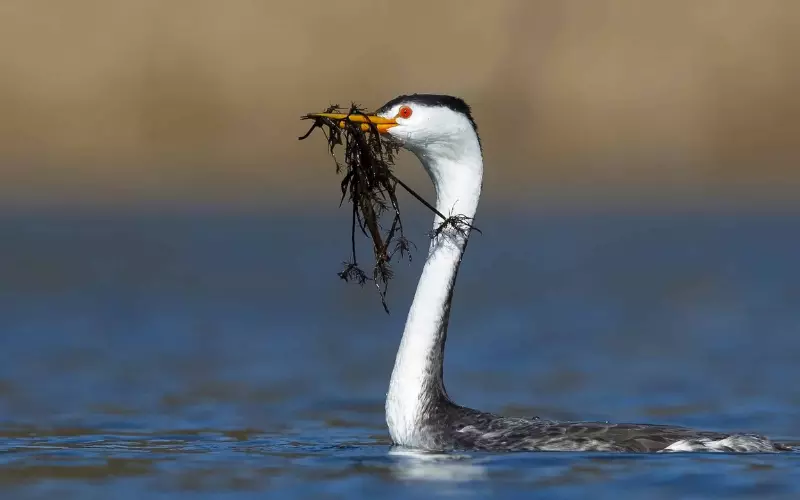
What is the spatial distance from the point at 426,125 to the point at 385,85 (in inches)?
1109

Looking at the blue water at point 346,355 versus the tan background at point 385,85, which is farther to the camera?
the tan background at point 385,85

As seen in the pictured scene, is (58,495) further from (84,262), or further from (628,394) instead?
(84,262)

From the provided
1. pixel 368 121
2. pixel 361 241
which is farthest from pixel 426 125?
pixel 361 241

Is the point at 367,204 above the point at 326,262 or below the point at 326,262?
below

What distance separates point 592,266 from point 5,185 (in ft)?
59.6

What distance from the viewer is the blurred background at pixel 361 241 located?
15.1 m

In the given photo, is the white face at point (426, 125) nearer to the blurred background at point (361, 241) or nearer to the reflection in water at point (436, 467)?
the reflection in water at point (436, 467)

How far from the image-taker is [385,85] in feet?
136

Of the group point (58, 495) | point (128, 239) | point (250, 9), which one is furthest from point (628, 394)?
point (250, 9)

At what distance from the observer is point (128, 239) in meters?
34.4

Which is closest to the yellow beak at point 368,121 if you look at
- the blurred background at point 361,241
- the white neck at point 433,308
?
the white neck at point 433,308

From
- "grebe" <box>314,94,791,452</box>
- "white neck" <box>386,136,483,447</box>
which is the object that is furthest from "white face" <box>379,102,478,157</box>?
"white neck" <box>386,136,483,447</box>

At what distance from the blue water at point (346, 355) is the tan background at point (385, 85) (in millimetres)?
5787

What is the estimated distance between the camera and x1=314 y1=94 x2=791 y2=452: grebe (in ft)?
43.1
